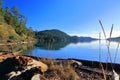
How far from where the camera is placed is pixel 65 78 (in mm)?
7711

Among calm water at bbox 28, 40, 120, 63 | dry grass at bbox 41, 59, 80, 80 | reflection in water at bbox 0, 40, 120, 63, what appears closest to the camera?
dry grass at bbox 41, 59, 80, 80

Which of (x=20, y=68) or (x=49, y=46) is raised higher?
(x=49, y=46)

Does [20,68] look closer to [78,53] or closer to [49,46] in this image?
[49,46]

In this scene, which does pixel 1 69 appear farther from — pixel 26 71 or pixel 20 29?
pixel 20 29

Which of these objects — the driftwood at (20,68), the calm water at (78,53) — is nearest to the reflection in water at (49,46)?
the calm water at (78,53)

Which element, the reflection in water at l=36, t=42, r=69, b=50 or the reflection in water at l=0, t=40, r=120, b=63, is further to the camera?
the reflection in water at l=0, t=40, r=120, b=63

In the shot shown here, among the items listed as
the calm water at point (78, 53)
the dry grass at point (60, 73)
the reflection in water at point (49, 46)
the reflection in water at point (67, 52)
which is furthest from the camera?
the reflection in water at point (67, 52)

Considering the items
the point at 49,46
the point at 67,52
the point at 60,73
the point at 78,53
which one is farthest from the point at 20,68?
the point at 67,52

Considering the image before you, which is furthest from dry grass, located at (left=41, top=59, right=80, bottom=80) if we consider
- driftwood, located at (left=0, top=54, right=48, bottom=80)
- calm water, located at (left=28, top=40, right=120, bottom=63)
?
calm water, located at (left=28, top=40, right=120, bottom=63)

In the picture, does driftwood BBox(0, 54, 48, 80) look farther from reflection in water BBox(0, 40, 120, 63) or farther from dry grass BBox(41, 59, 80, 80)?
reflection in water BBox(0, 40, 120, 63)

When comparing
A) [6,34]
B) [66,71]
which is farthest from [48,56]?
[6,34]

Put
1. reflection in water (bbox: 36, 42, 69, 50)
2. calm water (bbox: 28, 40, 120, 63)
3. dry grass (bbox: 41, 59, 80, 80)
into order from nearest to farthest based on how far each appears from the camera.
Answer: reflection in water (bbox: 36, 42, 69, 50), dry grass (bbox: 41, 59, 80, 80), calm water (bbox: 28, 40, 120, 63)

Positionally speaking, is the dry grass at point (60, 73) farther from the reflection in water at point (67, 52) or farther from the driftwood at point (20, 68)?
the reflection in water at point (67, 52)

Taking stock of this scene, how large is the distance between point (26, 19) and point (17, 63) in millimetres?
121958
